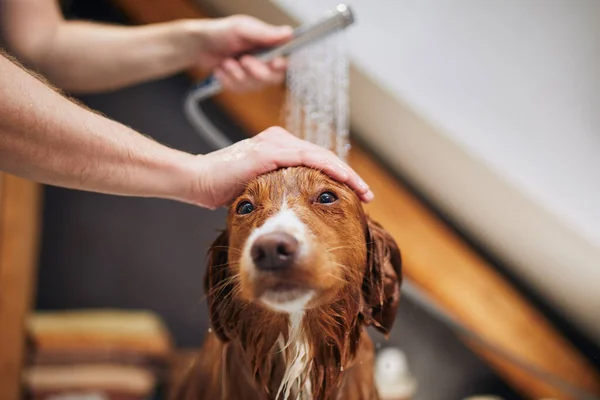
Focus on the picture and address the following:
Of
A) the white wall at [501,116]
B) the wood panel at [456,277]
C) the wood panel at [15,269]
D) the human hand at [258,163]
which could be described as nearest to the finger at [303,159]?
the human hand at [258,163]

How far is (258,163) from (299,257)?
0.50 feet

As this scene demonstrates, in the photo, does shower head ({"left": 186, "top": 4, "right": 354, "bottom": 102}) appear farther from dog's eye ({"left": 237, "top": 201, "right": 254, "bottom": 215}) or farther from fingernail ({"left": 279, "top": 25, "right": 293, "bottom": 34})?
dog's eye ({"left": 237, "top": 201, "right": 254, "bottom": 215})

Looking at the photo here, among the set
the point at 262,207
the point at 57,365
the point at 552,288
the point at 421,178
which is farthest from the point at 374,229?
the point at 57,365

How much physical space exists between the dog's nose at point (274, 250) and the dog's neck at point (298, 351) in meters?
0.13

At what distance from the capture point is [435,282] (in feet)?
4.04

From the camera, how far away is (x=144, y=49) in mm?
1087

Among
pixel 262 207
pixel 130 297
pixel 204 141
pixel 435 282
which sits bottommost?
pixel 130 297

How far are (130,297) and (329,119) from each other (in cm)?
101

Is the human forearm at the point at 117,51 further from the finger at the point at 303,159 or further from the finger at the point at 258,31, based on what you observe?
the finger at the point at 303,159

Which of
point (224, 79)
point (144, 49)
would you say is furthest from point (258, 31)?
point (144, 49)

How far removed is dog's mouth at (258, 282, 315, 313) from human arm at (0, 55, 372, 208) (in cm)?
15

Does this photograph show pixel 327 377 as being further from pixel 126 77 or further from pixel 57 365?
pixel 57 365

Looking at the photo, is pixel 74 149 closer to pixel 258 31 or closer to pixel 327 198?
pixel 327 198

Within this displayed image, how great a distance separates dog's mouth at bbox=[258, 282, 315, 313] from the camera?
1.83ft
